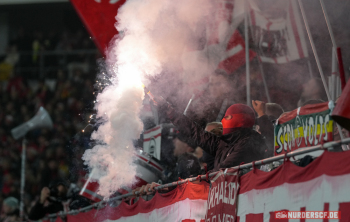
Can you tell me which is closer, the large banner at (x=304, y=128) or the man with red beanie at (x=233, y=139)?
the large banner at (x=304, y=128)

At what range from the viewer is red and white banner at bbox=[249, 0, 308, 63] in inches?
248

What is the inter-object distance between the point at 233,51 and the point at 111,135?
223cm

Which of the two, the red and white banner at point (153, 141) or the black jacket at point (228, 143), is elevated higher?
the red and white banner at point (153, 141)

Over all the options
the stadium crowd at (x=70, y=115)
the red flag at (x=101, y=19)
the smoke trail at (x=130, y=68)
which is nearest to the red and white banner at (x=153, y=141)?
the stadium crowd at (x=70, y=115)

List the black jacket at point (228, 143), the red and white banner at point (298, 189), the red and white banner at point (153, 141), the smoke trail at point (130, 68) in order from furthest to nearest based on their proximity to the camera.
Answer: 1. the red and white banner at point (153, 141)
2. the smoke trail at point (130, 68)
3. the black jacket at point (228, 143)
4. the red and white banner at point (298, 189)

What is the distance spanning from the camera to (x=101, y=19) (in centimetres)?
608

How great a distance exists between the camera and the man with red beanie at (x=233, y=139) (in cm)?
448

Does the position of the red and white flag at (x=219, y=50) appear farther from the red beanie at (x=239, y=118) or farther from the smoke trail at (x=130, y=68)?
the red beanie at (x=239, y=118)

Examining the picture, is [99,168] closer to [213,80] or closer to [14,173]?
[213,80]

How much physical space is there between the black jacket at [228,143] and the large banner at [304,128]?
662 millimetres

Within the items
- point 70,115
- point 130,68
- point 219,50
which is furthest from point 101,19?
point 70,115

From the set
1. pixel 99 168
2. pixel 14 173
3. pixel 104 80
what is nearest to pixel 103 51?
pixel 104 80

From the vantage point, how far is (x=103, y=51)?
595cm

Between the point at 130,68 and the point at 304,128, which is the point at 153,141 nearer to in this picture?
the point at 130,68
